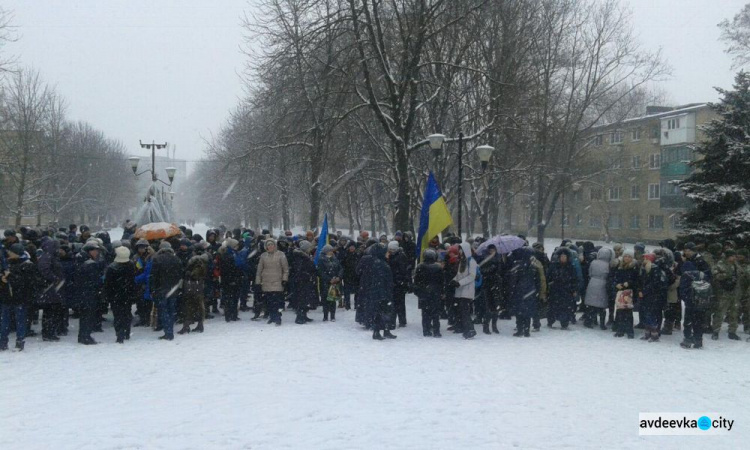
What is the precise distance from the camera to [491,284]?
12.5 m

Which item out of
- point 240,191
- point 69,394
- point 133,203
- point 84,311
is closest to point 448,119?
point 84,311

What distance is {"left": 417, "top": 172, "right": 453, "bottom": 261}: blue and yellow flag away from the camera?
48.4 ft

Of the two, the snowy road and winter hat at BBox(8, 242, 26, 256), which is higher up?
winter hat at BBox(8, 242, 26, 256)

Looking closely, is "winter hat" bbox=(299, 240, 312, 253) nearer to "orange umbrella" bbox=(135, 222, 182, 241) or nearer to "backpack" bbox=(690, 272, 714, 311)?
"orange umbrella" bbox=(135, 222, 182, 241)

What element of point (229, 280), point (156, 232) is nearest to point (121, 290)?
point (229, 280)

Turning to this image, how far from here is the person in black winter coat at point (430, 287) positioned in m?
11.8

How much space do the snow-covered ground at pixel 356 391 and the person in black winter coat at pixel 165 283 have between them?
20.5 inches

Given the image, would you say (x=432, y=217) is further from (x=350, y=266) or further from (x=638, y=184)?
(x=638, y=184)

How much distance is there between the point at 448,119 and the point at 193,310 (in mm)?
18881

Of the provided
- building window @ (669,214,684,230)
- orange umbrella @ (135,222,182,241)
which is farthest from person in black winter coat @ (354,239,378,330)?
building window @ (669,214,684,230)

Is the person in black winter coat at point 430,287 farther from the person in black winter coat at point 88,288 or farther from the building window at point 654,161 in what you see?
the building window at point 654,161

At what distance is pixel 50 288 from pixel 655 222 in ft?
183

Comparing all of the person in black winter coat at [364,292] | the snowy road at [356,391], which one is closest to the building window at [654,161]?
the snowy road at [356,391]

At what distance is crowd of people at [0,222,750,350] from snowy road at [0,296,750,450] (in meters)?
0.50
